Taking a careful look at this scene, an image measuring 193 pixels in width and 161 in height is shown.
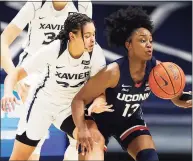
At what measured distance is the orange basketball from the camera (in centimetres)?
210

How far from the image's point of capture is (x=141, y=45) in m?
2.08

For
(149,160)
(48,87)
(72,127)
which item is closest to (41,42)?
(48,87)

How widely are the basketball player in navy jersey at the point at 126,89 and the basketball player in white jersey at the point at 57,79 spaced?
9 cm

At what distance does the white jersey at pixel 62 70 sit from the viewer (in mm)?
2193

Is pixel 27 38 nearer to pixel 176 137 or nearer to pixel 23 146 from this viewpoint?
pixel 23 146

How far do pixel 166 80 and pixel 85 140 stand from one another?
43cm

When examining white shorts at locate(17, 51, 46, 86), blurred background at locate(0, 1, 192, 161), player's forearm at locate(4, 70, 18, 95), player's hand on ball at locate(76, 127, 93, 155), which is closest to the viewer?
player's hand on ball at locate(76, 127, 93, 155)

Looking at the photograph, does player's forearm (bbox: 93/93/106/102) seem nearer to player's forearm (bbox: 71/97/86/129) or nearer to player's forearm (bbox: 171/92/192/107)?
player's forearm (bbox: 71/97/86/129)

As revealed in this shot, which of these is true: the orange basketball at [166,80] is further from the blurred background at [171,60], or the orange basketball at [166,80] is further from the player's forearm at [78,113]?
the blurred background at [171,60]

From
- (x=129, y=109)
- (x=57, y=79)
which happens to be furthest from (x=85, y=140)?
(x=57, y=79)

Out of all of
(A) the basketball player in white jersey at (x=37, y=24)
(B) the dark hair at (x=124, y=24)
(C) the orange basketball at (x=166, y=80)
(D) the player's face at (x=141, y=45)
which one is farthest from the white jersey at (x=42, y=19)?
(C) the orange basketball at (x=166, y=80)

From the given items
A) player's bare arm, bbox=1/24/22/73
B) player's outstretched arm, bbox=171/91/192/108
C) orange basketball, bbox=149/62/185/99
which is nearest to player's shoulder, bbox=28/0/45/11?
player's bare arm, bbox=1/24/22/73

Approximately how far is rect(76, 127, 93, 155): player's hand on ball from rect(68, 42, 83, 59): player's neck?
0.36 meters

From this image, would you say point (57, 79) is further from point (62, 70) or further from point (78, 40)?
point (78, 40)
